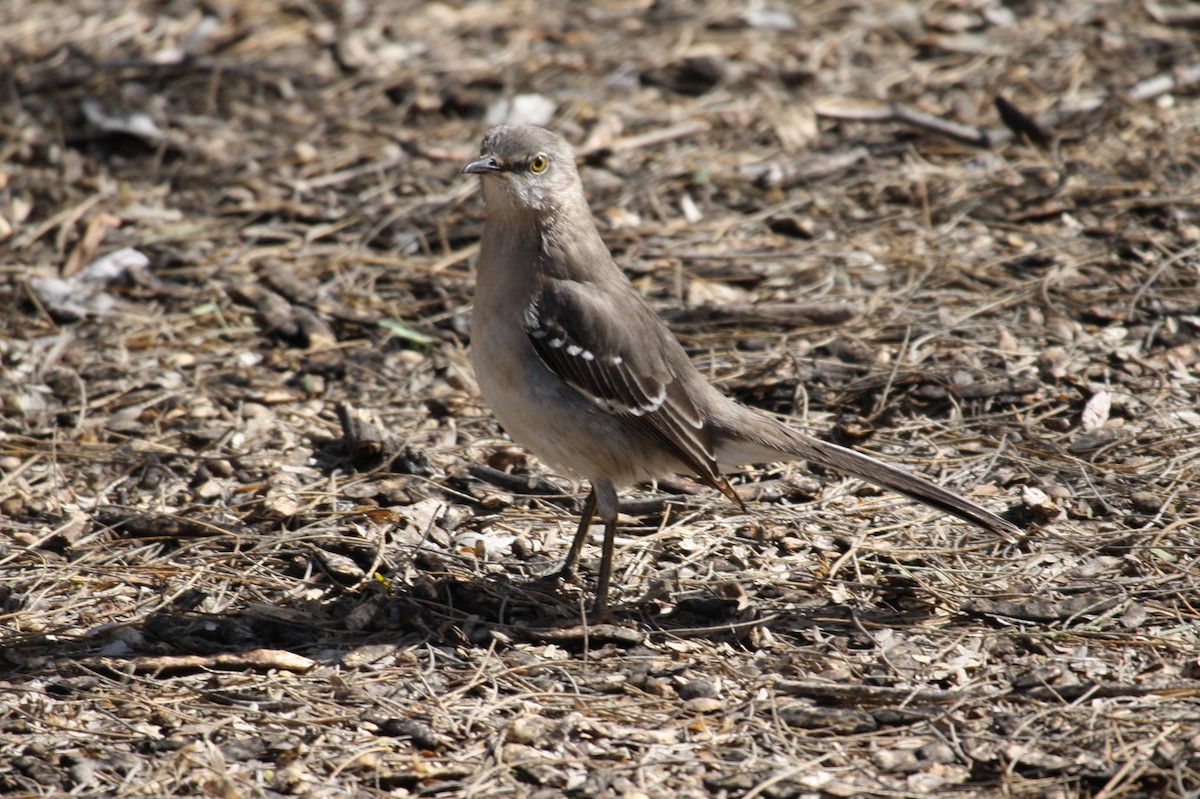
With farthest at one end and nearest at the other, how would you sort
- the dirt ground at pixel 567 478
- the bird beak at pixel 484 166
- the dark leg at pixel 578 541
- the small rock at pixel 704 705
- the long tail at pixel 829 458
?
the dark leg at pixel 578 541 → the bird beak at pixel 484 166 → the long tail at pixel 829 458 → the small rock at pixel 704 705 → the dirt ground at pixel 567 478

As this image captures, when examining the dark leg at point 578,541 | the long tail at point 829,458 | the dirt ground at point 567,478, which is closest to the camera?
the dirt ground at point 567,478

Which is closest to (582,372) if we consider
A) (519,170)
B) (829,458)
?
(519,170)

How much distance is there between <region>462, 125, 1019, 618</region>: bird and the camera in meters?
5.00

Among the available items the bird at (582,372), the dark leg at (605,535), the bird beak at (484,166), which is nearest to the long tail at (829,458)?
the bird at (582,372)

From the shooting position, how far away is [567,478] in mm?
5816

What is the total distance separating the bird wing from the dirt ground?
55 centimetres

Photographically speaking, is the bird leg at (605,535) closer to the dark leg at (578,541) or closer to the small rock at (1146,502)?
the dark leg at (578,541)

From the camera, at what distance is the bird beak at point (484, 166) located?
5078 mm

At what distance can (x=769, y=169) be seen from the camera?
8047mm

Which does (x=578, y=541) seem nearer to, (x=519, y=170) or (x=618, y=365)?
(x=618, y=365)

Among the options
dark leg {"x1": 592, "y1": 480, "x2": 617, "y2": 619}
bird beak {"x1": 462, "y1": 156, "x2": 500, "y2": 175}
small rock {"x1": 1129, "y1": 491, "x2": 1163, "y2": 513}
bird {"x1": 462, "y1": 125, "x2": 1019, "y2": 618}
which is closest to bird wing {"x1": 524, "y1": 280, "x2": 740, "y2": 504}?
bird {"x1": 462, "y1": 125, "x2": 1019, "y2": 618}

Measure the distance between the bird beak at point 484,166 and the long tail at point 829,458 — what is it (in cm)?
144

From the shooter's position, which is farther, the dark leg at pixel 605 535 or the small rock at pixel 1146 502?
the small rock at pixel 1146 502

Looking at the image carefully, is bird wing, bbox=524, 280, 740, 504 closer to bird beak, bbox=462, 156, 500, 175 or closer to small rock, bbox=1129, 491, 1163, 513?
bird beak, bbox=462, 156, 500, 175
